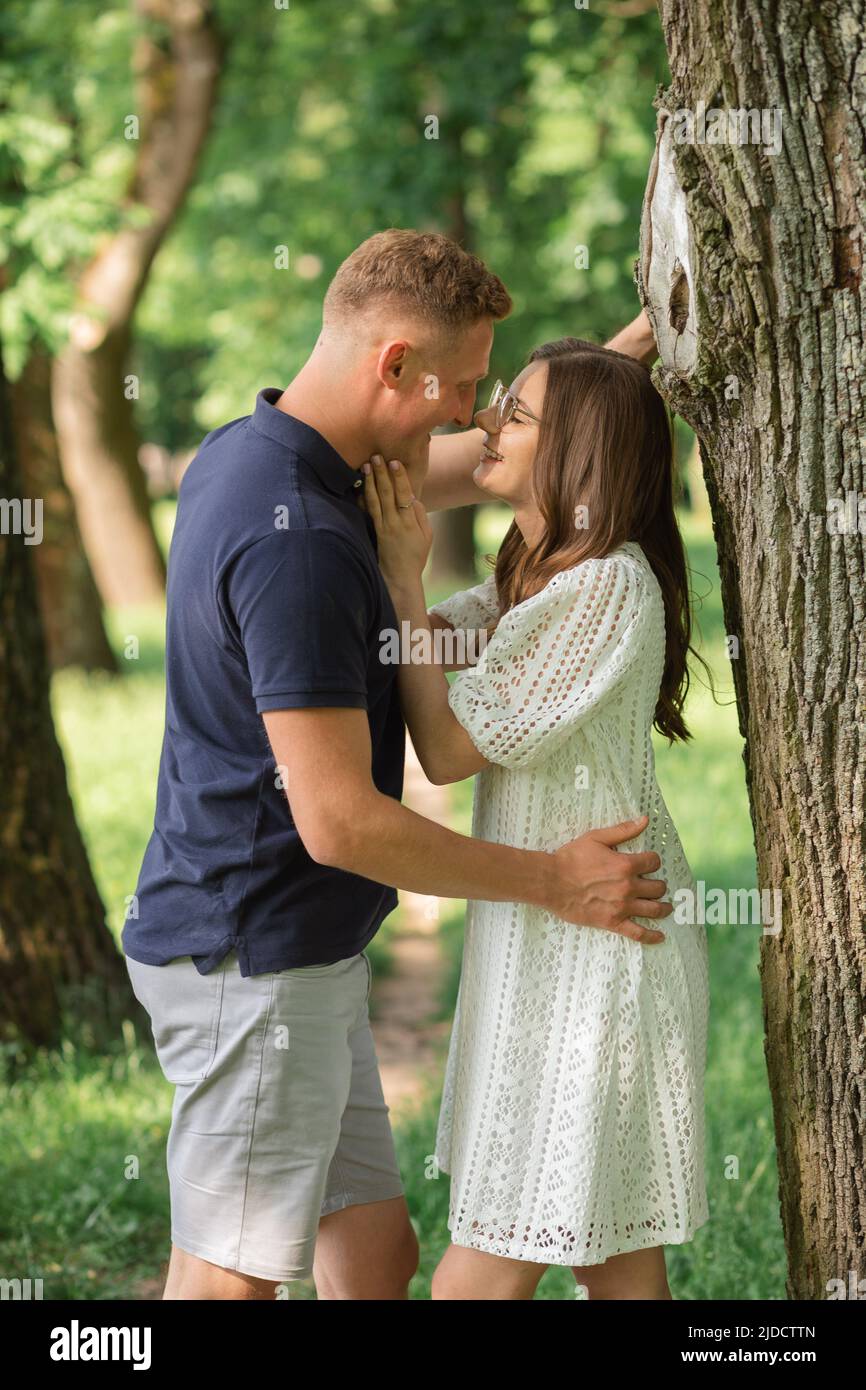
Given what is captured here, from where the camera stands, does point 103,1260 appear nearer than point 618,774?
No

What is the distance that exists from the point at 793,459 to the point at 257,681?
3.28ft

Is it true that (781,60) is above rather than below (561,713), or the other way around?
above

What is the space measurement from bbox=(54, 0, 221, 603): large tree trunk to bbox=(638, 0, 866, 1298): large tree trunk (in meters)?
11.3

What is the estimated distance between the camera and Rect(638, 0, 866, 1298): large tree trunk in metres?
2.36

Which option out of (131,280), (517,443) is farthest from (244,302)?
(517,443)

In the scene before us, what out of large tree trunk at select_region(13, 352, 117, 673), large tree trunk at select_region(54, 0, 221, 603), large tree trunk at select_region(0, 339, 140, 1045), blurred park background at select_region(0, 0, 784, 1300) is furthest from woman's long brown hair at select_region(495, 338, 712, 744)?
large tree trunk at select_region(54, 0, 221, 603)

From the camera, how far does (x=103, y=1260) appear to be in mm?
3914

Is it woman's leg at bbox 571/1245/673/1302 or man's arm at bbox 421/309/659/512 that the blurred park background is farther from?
woman's leg at bbox 571/1245/673/1302

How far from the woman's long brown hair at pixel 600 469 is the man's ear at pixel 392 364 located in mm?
285

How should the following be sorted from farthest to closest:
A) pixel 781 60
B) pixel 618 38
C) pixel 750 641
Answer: pixel 618 38, pixel 750 641, pixel 781 60

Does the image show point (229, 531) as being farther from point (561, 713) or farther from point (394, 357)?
point (561, 713)

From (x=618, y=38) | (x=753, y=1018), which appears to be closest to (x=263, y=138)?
(x=618, y=38)

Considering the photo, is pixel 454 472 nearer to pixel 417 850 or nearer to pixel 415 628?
pixel 415 628

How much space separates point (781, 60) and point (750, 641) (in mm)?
994
